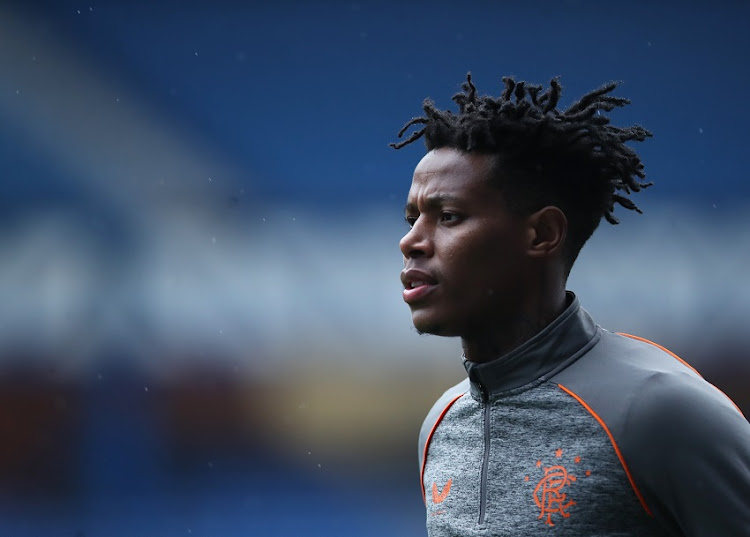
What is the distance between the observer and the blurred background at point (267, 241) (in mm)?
4562

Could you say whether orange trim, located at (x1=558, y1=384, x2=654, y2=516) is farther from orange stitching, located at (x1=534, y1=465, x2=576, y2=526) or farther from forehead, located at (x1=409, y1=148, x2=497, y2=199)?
forehead, located at (x1=409, y1=148, x2=497, y2=199)

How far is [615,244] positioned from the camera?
4.75 metres

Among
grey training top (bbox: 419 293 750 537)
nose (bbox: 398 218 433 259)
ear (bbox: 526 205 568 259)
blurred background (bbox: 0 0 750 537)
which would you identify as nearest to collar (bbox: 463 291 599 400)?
grey training top (bbox: 419 293 750 537)

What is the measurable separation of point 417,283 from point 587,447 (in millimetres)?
441

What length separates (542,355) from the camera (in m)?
1.79

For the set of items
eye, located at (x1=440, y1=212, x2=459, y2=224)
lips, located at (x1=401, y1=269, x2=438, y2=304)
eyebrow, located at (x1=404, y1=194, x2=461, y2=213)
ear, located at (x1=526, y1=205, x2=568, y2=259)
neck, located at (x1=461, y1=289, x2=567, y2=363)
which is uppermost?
eyebrow, located at (x1=404, y1=194, x2=461, y2=213)

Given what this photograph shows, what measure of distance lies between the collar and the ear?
12cm

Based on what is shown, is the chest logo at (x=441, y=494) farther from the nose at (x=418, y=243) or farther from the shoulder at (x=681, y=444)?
the nose at (x=418, y=243)

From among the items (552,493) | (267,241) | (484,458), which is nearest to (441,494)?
(484,458)

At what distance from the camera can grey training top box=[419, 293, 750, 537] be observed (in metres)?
1.51

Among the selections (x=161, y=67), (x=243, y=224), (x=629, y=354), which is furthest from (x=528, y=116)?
(x=161, y=67)

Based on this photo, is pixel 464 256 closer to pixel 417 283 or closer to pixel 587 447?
pixel 417 283

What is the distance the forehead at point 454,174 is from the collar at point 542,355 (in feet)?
0.97

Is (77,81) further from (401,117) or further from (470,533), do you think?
(470,533)
